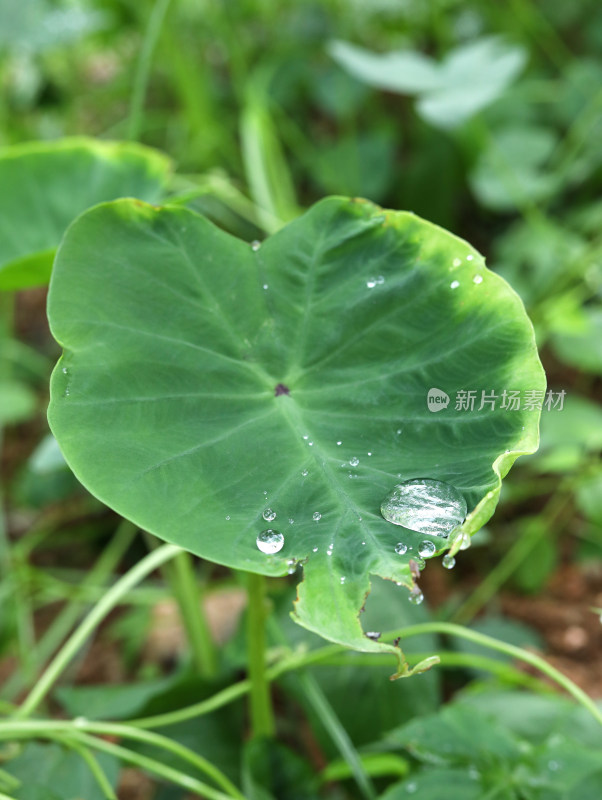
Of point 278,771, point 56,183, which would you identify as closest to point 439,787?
point 278,771

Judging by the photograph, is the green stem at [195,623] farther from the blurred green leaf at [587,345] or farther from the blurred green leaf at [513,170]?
the blurred green leaf at [513,170]

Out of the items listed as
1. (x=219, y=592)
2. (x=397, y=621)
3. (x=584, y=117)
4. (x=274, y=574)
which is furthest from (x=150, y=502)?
(x=584, y=117)

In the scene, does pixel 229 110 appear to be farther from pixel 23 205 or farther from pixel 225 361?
pixel 225 361

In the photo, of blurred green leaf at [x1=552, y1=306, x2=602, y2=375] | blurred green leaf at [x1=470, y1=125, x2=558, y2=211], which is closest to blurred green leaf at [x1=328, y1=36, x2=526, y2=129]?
blurred green leaf at [x1=470, y1=125, x2=558, y2=211]

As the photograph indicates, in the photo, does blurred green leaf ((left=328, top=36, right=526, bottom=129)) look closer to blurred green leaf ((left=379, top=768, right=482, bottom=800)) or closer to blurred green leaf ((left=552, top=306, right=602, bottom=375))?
blurred green leaf ((left=552, top=306, right=602, bottom=375))

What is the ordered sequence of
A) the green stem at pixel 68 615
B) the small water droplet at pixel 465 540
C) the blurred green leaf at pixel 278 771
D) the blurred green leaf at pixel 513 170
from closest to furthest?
the small water droplet at pixel 465 540 < the blurred green leaf at pixel 278 771 < the green stem at pixel 68 615 < the blurred green leaf at pixel 513 170

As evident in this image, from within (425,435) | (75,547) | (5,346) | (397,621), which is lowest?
(75,547)

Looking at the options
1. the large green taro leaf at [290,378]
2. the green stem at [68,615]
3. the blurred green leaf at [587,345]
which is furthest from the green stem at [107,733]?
the blurred green leaf at [587,345]
